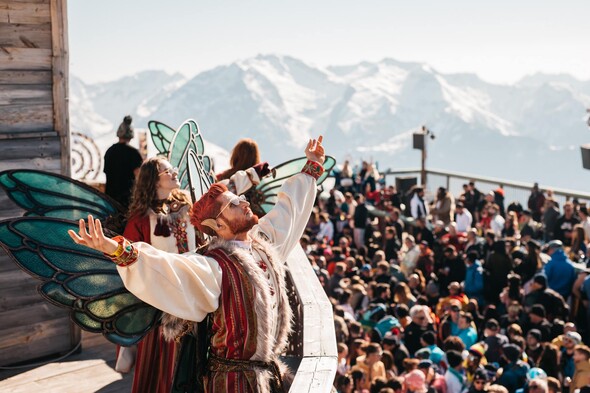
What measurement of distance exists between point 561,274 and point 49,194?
6.70m

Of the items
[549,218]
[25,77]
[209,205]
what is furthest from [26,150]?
[549,218]

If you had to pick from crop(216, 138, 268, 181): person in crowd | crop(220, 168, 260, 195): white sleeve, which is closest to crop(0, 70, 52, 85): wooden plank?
crop(216, 138, 268, 181): person in crowd

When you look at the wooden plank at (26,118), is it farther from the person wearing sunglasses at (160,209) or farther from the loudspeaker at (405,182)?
the loudspeaker at (405,182)

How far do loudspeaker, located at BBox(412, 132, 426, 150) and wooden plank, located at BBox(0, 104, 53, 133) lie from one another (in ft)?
50.4

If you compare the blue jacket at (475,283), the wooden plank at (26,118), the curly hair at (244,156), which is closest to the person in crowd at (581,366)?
the blue jacket at (475,283)

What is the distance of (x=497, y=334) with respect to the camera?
7297mm

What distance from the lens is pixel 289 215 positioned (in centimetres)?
368

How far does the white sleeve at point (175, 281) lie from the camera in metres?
2.77

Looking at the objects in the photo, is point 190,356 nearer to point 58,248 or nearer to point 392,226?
point 58,248

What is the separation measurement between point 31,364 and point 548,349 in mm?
4418

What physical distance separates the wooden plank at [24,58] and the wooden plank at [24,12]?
0.17 m

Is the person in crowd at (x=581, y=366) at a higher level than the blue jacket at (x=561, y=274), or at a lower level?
lower

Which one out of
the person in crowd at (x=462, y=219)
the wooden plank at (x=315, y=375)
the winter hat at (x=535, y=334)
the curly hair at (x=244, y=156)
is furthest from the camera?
the person in crowd at (x=462, y=219)

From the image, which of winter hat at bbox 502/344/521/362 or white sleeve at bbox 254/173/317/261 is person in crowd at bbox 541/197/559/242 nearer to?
winter hat at bbox 502/344/521/362
